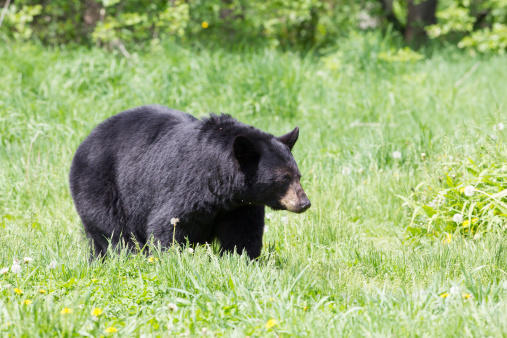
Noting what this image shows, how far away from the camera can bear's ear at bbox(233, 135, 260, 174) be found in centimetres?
335

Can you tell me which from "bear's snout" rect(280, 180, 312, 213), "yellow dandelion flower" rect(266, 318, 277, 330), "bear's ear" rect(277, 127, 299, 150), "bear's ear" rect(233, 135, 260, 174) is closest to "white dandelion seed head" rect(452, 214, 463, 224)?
"bear's snout" rect(280, 180, 312, 213)

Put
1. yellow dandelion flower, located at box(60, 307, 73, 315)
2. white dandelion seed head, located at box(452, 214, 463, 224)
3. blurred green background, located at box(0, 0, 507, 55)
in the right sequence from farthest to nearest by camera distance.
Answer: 1. blurred green background, located at box(0, 0, 507, 55)
2. white dandelion seed head, located at box(452, 214, 463, 224)
3. yellow dandelion flower, located at box(60, 307, 73, 315)

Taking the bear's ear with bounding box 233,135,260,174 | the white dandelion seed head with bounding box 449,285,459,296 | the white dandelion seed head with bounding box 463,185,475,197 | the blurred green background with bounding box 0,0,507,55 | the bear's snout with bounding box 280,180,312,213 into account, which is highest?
the blurred green background with bounding box 0,0,507,55

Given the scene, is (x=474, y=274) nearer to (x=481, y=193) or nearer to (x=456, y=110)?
(x=481, y=193)

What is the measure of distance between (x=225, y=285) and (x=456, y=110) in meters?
4.88

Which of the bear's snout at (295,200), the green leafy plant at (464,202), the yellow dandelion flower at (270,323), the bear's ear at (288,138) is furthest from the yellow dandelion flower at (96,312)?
the green leafy plant at (464,202)

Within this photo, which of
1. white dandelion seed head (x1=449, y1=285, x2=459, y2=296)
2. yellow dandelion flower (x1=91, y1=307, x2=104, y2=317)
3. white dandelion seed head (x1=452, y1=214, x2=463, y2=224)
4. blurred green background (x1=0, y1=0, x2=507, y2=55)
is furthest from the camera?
blurred green background (x1=0, y1=0, x2=507, y2=55)

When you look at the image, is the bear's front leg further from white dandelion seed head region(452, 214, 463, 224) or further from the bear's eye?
white dandelion seed head region(452, 214, 463, 224)

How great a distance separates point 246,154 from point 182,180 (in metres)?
0.45

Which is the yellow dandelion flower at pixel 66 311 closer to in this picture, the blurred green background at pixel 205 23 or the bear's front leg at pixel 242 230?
the bear's front leg at pixel 242 230

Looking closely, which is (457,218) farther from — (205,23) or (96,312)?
(205,23)

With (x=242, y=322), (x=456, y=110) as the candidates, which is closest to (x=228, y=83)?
(x=456, y=110)

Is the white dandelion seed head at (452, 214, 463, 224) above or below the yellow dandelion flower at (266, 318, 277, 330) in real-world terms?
below

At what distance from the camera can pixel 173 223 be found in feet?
10.9
